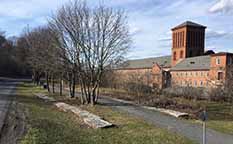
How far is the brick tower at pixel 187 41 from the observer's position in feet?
333

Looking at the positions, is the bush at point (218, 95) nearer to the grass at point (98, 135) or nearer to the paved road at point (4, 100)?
the grass at point (98, 135)

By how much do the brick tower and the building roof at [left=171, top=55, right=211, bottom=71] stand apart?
583 centimetres

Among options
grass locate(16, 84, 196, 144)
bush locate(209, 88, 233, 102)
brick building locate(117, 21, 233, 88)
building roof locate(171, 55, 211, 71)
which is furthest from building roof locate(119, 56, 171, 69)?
grass locate(16, 84, 196, 144)

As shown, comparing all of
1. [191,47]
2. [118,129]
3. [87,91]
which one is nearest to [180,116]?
[118,129]

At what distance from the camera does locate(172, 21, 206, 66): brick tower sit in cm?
10162

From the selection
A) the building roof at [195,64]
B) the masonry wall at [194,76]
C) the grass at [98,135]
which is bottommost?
the grass at [98,135]

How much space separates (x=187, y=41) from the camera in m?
101

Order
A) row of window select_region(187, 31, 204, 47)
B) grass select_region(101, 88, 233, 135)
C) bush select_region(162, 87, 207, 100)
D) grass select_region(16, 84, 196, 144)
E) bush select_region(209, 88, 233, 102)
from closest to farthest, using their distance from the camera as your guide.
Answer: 1. grass select_region(16, 84, 196, 144)
2. grass select_region(101, 88, 233, 135)
3. bush select_region(209, 88, 233, 102)
4. bush select_region(162, 87, 207, 100)
5. row of window select_region(187, 31, 204, 47)

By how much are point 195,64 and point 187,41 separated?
16.5 metres

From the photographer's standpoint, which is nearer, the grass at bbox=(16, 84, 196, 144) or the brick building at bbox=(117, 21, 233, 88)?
the grass at bbox=(16, 84, 196, 144)

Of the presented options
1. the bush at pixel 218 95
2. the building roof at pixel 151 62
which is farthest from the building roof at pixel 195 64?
the bush at pixel 218 95

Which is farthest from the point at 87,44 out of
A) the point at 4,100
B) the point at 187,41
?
the point at 187,41

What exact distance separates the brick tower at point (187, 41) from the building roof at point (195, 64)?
5.83 meters

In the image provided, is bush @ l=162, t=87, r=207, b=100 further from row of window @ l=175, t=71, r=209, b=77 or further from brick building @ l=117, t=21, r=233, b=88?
row of window @ l=175, t=71, r=209, b=77
